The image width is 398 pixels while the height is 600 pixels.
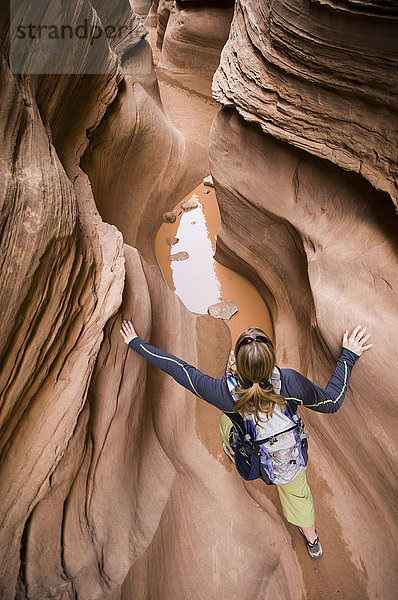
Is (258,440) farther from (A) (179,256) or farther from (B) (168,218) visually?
(B) (168,218)

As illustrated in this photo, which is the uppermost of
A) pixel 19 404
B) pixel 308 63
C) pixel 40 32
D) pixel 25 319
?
pixel 308 63

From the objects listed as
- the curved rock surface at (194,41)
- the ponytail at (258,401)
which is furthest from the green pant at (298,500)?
the curved rock surface at (194,41)

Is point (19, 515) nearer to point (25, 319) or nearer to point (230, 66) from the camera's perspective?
point (25, 319)

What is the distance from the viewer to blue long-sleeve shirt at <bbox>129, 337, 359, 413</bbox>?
1943 millimetres

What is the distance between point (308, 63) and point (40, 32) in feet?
6.50

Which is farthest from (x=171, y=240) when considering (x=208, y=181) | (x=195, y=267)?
(x=208, y=181)

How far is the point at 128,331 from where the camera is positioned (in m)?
2.57

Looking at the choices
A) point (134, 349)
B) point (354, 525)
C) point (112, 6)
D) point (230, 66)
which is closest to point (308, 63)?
point (230, 66)

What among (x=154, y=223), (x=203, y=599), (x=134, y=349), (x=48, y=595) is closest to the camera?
(x=48, y=595)

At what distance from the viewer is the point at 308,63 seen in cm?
259

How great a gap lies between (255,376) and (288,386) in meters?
0.29

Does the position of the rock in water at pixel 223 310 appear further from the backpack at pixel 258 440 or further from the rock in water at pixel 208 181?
the rock in water at pixel 208 181

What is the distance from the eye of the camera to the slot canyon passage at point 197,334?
192cm

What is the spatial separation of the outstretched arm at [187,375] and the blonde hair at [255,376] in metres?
0.11
